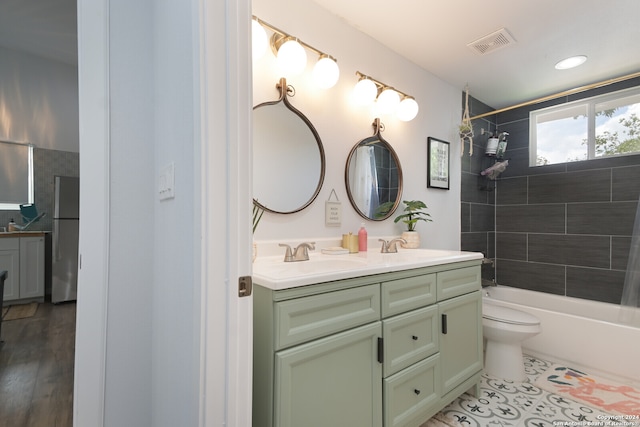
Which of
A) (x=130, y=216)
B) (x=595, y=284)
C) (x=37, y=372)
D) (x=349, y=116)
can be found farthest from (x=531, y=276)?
(x=37, y=372)

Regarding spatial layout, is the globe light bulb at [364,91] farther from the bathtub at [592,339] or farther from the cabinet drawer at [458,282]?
the bathtub at [592,339]

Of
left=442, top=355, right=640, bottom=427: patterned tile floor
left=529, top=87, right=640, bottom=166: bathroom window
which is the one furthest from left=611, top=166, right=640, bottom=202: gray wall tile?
left=442, top=355, right=640, bottom=427: patterned tile floor

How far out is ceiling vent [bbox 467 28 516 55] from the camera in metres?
1.93

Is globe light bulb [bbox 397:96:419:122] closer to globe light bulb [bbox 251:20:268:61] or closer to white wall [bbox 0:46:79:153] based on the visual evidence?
globe light bulb [bbox 251:20:268:61]

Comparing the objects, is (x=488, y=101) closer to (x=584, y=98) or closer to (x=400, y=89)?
(x=584, y=98)

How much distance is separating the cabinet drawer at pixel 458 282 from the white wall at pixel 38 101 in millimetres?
4714

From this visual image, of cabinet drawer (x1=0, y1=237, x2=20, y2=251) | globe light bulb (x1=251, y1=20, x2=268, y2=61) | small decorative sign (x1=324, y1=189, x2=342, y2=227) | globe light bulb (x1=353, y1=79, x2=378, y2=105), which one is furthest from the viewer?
cabinet drawer (x1=0, y1=237, x2=20, y2=251)

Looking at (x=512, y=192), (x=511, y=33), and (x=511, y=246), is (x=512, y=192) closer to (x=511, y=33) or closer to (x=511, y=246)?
(x=511, y=246)

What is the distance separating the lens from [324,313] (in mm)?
1016

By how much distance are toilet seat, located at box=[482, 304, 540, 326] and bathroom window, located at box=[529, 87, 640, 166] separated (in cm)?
164

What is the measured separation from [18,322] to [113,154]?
3134 millimetres

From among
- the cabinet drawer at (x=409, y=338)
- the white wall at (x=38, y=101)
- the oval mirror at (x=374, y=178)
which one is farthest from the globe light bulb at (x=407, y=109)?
the white wall at (x=38, y=101)

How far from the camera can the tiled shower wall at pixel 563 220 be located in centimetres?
247

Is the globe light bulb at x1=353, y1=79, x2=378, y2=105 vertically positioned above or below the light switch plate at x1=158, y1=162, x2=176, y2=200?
above
